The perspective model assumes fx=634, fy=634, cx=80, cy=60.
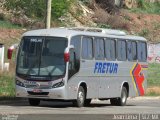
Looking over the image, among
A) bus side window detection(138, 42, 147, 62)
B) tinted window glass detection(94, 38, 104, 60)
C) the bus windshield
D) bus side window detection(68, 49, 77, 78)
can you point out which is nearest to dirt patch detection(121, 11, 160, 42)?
bus side window detection(138, 42, 147, 62)

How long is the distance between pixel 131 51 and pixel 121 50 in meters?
1.12

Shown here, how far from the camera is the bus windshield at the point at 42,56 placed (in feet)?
83.6

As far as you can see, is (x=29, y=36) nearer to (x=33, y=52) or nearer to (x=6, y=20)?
(x=33, y=52)

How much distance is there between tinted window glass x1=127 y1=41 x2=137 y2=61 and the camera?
31.0 m

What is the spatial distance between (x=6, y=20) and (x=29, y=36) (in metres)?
30.7

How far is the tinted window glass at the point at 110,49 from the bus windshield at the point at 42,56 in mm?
3761

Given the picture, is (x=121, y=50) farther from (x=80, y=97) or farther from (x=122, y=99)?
(x=80, y=97)

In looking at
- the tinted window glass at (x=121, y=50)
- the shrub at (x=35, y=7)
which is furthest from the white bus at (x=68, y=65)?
the shrub at (x=35, y=7)

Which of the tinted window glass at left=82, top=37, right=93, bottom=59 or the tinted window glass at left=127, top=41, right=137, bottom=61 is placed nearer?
the tinted window glass at left=82, top=37, right=93, bottom=59

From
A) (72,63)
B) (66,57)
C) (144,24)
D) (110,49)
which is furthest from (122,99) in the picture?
(144,24)

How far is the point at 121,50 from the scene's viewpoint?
99.3 ft

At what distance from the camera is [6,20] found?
56.5 meters

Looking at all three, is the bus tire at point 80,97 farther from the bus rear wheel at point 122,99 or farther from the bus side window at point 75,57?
the bus rear wheel at point 122,99

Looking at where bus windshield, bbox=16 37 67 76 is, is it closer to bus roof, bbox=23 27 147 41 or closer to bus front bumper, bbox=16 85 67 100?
bus roof, bbox=23 27 147 41
